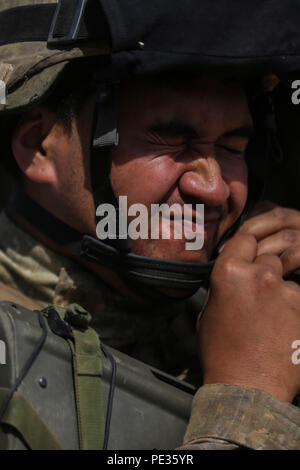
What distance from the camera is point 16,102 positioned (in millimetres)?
2184

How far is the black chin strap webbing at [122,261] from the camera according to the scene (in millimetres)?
2184

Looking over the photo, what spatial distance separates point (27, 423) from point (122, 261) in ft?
2.53

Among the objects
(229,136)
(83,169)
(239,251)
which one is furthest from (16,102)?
(239,251)

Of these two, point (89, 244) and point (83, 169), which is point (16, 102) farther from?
point (89, 244)

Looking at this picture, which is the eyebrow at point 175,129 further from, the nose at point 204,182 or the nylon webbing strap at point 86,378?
the nylon webbing strap at point 86,378

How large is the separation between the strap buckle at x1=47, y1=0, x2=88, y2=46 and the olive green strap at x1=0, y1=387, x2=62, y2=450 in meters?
1.15

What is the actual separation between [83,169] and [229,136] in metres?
0.52

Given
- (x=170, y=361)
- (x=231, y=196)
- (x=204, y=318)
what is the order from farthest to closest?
(x=170, y=361)
(x=231, y=196)
(x=204, y=318)

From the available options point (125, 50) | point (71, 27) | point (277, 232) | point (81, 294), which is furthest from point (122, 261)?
point (71, 27)

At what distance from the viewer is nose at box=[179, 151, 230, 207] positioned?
2150 millimetres

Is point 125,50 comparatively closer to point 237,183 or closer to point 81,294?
point 237,183

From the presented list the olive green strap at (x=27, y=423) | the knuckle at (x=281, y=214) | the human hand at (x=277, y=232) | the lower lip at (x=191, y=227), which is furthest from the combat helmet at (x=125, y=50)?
the olive green strap at (x=27, y=423)

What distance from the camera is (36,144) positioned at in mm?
2324

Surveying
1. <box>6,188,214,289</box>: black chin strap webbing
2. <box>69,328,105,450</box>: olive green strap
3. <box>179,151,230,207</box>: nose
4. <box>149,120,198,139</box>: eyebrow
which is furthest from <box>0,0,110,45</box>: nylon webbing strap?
<box>69,328,105,450</box>: olive green strap
